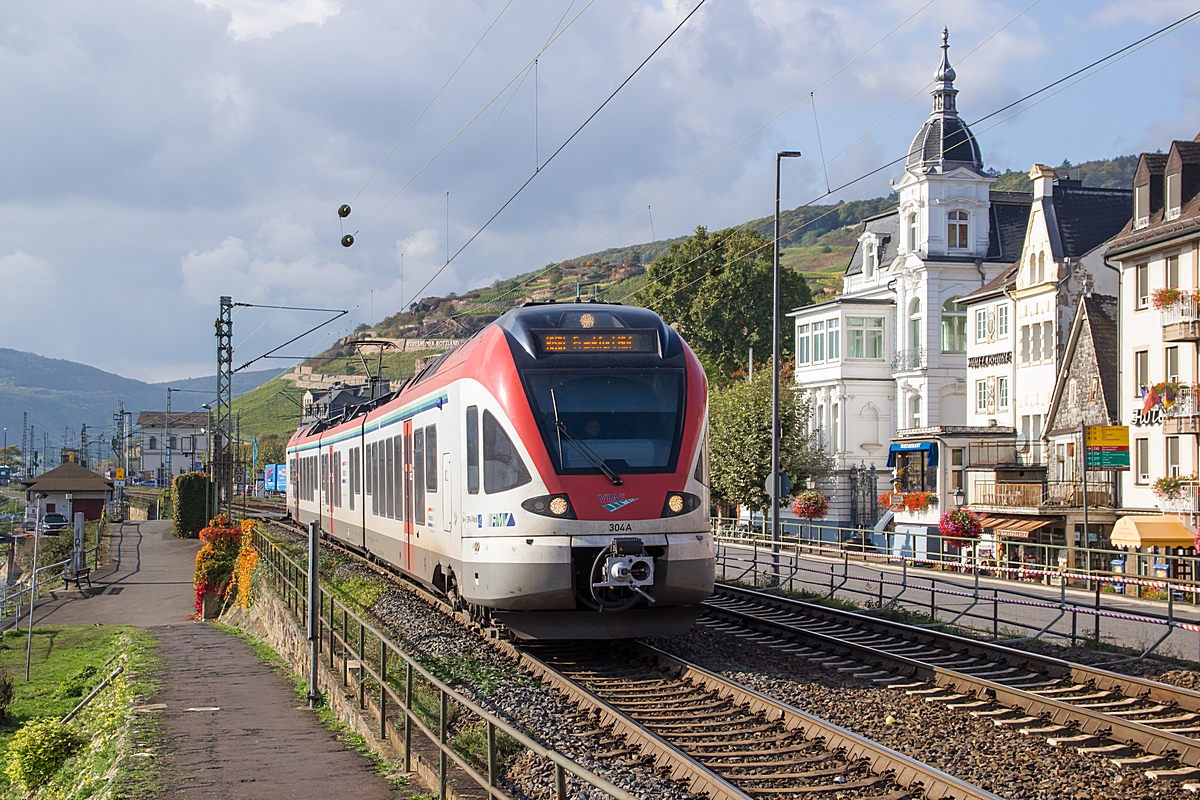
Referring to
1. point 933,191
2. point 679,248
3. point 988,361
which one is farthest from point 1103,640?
point 679,248

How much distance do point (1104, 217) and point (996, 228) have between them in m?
8.26

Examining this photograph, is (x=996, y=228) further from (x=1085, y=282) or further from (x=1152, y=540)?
(x=1152, y=540)

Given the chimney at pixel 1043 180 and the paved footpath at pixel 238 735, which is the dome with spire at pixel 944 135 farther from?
the paved footpath at pixel 238 735

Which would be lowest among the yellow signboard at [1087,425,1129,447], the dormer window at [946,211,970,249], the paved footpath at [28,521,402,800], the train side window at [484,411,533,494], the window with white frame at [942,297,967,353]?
the paved footpath at [28,521,402,800]

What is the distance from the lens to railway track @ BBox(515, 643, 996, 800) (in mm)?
8664

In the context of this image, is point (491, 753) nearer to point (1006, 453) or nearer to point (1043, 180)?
point (1006, 453)

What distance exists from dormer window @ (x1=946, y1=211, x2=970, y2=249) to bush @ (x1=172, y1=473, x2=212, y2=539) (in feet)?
117

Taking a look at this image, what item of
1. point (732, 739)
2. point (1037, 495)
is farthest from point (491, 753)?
point (1037, 495)

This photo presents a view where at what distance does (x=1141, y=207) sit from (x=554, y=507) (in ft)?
95.6

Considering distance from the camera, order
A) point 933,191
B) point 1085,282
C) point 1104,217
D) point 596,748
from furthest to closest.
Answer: point 933,191
point 1104,217
point 1085,282
point 596,748

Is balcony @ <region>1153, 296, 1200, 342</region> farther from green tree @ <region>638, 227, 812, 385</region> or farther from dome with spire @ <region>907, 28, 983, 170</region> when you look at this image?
green tree @ <region>638, 227, 812, 385</region>

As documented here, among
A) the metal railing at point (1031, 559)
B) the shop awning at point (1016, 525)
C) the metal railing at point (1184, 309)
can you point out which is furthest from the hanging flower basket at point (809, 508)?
the metal railing at point (1184, 309)

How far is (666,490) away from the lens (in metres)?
13.4

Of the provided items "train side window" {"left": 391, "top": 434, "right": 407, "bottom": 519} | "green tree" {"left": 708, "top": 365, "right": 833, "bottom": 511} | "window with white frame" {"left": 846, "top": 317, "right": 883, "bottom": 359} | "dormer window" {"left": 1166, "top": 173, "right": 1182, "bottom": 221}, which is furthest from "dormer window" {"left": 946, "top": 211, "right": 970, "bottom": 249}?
"train side window" {"left": 391, "top": 434, "right": 407, "bottom": 519}
